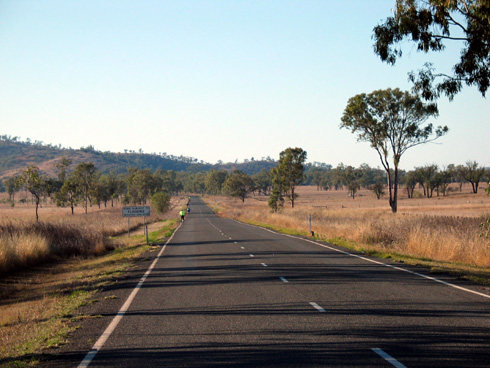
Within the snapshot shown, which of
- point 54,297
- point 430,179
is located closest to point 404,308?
point 54,297

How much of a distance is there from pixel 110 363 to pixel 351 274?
29.5 feet

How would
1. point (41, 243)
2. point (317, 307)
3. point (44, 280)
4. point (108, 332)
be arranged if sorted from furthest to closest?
point (41, 243)
point (44, 280)
point (317, 307)
point (108, 332)

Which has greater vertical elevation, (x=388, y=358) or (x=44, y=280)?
(x=388, y=358)

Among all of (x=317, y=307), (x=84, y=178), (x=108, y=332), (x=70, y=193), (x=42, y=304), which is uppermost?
(x=84, y=178)

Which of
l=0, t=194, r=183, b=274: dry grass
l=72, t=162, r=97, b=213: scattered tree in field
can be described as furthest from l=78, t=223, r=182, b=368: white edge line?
l=72, t=162, r=97, b=213: scattered tree in field

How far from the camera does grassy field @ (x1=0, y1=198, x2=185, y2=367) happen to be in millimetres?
8344

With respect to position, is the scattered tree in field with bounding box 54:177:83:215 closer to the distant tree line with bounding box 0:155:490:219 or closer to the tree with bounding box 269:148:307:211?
the distant tree line with bounding box 0:155:490:219

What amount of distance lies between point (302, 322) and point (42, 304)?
759cm

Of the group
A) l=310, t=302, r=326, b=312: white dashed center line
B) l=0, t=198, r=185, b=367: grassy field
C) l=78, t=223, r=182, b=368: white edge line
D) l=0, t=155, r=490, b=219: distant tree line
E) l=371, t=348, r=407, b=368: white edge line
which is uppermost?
l=0, t=155, r=490, b=219: distant tree line

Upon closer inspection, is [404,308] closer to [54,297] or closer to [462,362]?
[462,362]

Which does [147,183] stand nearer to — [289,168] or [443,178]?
[289,168]

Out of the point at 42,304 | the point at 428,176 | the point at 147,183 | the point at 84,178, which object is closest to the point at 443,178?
the point at 428,176

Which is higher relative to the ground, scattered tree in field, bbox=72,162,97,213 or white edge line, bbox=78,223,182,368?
scattered tree in field, bbox=72,162,97,213

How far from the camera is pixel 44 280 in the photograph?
60.8ft
